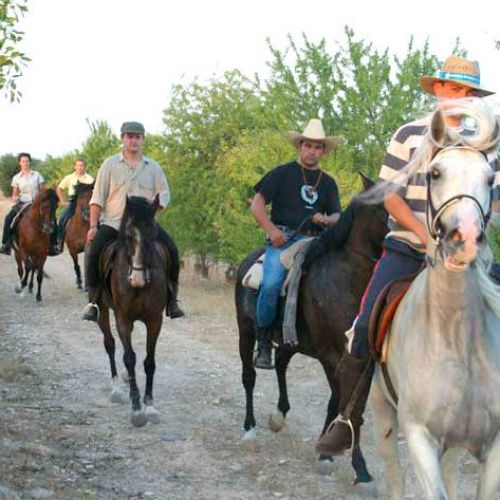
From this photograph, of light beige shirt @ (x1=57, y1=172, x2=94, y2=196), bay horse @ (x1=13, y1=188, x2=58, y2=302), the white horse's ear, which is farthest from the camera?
light beige shirt @ (x1=57, y1=172, x2=94, y2=196)

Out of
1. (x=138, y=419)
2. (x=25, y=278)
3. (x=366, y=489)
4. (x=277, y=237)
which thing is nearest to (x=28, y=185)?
(x=25, y=278)

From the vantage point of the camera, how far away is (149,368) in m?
9.52

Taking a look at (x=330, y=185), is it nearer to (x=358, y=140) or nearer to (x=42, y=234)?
(x=358, y=140)

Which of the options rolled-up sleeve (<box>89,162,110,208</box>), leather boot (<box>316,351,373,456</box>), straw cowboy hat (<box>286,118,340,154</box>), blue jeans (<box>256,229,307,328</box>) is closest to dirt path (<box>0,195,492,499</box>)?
leather boot (<box>316,351,373,456</box>)

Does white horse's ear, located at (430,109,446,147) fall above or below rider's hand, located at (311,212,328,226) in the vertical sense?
above

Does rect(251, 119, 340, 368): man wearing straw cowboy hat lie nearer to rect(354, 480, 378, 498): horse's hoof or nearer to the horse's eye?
rect(354, 480, 378, 498): horse's hoof

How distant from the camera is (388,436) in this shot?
5.68m

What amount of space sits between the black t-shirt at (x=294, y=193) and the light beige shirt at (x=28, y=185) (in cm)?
1230

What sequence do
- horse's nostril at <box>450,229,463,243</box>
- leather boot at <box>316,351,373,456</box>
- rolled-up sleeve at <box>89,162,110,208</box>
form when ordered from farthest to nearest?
rolled-up sleeve at <box>89,162,110,208</box> < leather boot at <box>316,351,373,456</box> < horse's nostril at <box>450,229,463,243</box>

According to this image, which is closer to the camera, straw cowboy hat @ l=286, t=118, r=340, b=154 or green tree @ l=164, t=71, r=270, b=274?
straw cowboy hat @ l=286, t=118, r=340, b=154

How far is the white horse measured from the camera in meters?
4.27

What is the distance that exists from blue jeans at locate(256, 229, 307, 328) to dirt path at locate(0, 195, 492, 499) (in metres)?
1.16

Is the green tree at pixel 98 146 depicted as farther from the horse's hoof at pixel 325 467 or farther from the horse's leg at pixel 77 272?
the horse's hoof at pixel 325 467

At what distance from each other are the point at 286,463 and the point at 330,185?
2475 mm
